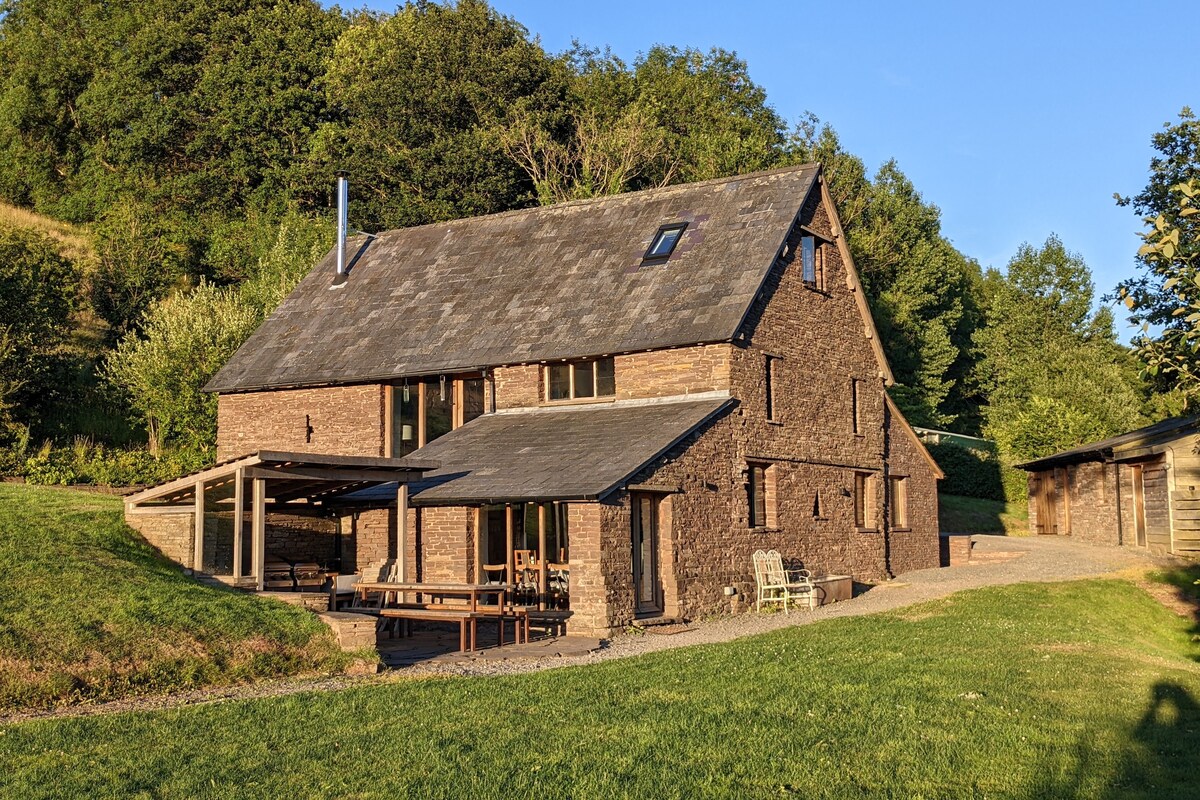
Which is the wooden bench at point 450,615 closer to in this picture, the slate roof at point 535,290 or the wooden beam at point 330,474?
the wooden beam at point 330,474

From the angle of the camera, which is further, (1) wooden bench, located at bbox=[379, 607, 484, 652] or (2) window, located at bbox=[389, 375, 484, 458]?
(2) window, located at bbox=[389, 375, 484, 458]

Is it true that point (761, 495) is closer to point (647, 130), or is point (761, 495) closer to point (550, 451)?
point (550, 451)

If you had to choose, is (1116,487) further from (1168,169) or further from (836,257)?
(836,257)

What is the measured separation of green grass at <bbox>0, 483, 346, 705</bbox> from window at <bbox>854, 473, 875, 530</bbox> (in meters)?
15.6

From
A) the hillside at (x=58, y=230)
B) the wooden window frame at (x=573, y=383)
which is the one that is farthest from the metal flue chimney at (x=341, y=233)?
the hillside at (x=58, y=230)

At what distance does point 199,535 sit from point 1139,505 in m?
24.5

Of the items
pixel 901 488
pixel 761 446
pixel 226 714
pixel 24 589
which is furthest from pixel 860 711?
pixel 901 488

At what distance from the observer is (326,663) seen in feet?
49.8

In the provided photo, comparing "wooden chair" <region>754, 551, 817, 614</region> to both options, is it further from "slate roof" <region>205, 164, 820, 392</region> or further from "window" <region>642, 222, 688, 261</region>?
"window" <region>642, 222, 688, 261</region>

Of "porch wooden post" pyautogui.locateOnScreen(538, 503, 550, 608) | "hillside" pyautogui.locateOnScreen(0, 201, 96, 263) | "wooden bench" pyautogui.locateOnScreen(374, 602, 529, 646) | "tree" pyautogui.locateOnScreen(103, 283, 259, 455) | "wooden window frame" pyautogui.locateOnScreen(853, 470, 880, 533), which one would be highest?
"hillside" pyautogui.locateOnScreen(0, 201, 96, 263)

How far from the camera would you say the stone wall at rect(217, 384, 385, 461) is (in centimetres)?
2783

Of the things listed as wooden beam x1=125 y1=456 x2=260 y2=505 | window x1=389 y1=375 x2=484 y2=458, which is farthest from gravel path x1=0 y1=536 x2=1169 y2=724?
window x1=389 y1=375 x2=484 y2=458

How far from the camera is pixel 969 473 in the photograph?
48906 millimetres

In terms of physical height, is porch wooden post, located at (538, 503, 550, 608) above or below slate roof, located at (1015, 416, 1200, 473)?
below
